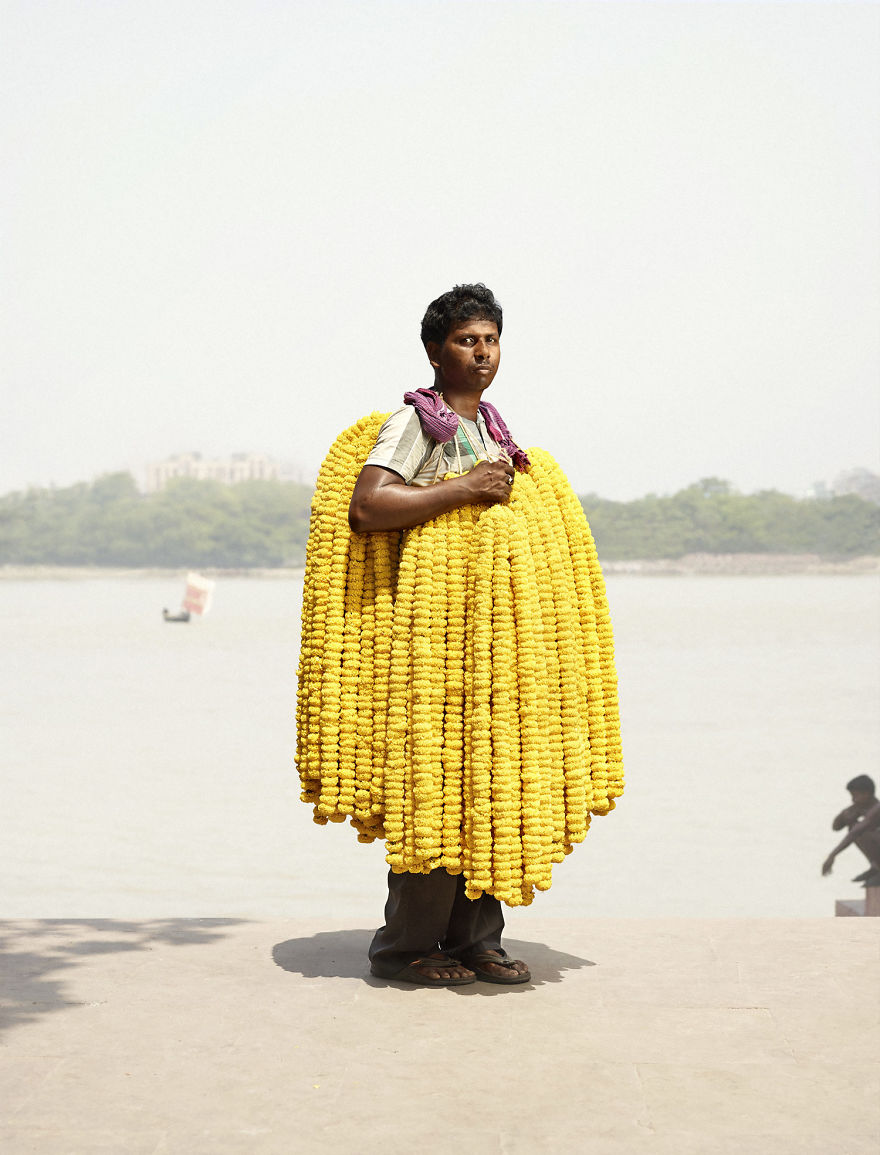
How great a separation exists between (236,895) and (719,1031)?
32.6 feet

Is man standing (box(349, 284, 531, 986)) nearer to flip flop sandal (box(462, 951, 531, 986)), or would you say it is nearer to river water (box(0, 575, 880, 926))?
flip flop sandal (box(462, 951, 531, 986))

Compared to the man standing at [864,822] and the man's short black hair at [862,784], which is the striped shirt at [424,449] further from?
the man standing at [864,822]

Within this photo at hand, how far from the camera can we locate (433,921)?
3.89 m

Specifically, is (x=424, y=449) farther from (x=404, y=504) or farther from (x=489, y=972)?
(x=489, y=972)

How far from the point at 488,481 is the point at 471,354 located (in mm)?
357

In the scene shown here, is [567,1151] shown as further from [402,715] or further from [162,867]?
[162,867]

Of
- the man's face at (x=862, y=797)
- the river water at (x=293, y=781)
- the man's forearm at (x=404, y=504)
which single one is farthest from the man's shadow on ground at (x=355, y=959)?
the man's face at (x=862, y=797)

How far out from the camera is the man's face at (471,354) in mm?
3838

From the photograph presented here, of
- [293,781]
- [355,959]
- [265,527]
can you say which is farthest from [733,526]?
[355,959]

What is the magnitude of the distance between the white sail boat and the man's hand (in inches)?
1633

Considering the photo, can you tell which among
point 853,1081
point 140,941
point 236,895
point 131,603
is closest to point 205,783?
point 236,895

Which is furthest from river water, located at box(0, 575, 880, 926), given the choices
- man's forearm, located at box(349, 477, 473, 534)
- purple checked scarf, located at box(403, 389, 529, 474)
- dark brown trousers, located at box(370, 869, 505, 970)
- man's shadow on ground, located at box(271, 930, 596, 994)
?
purple checked scarf, located at box(403, 389, 529, 474)

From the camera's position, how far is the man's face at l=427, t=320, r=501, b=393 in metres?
3.84

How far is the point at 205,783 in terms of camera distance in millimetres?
19359
